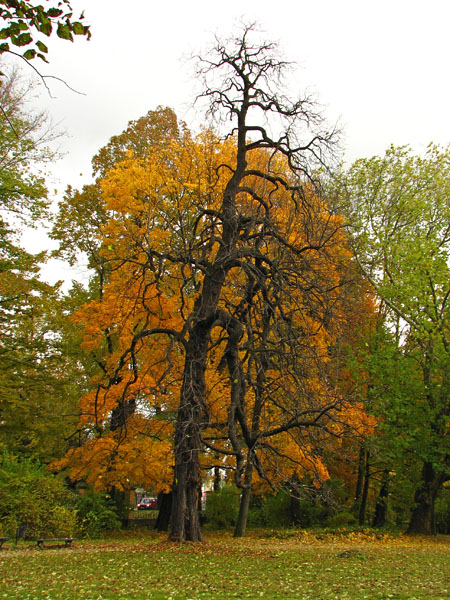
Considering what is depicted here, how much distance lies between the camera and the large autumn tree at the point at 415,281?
1995 cm

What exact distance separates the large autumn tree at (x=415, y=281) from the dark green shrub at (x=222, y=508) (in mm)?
8588

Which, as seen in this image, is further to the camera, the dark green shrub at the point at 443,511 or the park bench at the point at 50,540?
the dark green shrub at the point at 443,511

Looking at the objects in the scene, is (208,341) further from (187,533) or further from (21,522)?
(21,522)

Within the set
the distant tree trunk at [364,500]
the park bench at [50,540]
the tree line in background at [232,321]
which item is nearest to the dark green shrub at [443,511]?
the tree line in background at [232,321]

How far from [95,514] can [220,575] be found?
1336 cm

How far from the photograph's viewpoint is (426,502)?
21375mm

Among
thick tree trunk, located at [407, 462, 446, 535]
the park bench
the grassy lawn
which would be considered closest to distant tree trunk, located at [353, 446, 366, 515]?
thick tree trunk, located at [407, 462, 446, 535]

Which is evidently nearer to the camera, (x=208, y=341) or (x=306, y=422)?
(x=306, y=422)

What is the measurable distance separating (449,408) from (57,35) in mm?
20037

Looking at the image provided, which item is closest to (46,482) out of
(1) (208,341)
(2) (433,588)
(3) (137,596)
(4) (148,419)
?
(4) (148,419)

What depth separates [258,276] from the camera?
10.9m

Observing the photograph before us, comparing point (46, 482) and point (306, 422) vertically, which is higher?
point (306, 422)

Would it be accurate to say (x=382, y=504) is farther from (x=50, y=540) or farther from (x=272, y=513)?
(x=50, y=540)

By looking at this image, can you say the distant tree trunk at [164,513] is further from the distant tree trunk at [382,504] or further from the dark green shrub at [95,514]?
the distant tree trunk at [382,504]
